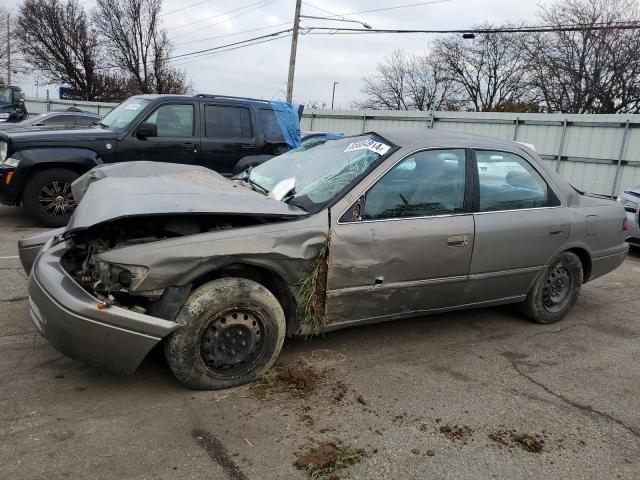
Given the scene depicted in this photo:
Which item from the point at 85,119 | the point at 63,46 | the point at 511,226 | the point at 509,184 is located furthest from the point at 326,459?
the point at 63,46

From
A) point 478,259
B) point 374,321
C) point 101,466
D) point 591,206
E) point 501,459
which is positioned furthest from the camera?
point 591,206

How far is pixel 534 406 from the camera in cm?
320

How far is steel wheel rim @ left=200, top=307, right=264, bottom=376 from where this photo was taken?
3031 millimetres

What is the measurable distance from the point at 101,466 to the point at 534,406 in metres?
2.52

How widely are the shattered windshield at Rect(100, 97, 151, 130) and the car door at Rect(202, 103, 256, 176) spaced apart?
0.97 meters

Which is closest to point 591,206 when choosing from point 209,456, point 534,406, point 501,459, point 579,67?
point 534,406

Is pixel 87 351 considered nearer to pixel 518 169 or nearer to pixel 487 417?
pixel 487 417

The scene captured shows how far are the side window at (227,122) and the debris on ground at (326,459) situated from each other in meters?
6.08

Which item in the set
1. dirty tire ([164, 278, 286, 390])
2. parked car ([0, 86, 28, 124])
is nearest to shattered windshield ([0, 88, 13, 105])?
parked car ([0, 86, 28, 124])

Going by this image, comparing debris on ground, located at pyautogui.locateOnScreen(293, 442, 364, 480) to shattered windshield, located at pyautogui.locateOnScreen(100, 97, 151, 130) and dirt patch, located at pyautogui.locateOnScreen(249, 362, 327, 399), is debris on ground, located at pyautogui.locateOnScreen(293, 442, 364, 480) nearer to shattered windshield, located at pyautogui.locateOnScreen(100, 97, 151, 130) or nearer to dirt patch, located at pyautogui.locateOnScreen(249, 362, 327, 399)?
dirt patch, located at pyautogui.locateOnScreen(249, 362, 327, 399)

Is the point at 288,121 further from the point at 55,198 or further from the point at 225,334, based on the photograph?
the point at 225,334

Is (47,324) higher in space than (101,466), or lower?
higher

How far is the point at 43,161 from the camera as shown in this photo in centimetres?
688

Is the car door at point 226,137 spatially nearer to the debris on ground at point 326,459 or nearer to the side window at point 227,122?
the side window at point 227,122
